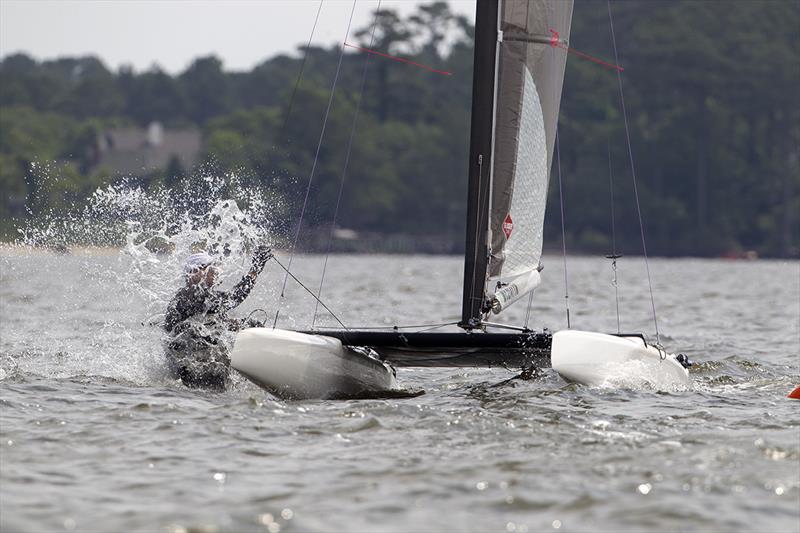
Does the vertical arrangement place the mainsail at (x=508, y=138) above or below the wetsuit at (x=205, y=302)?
above

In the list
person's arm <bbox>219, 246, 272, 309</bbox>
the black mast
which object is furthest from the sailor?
the black mast

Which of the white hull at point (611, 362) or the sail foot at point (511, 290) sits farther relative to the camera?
the sail foot at point (511, 290)

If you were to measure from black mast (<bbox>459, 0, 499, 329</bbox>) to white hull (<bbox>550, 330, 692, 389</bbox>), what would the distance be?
89 centimetres

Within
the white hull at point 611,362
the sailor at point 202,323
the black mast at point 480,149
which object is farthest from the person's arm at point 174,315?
the white hull at point 611,362

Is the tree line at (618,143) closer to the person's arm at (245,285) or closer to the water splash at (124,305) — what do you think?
the water splash at (124,305)

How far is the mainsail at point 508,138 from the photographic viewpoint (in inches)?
434

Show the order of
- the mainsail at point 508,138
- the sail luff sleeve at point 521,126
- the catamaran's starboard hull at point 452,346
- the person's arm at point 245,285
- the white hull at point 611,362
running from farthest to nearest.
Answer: the sail luff sleeve at point 521,126
the mainsail at point 508,138
the person's arm at point 245,285
the catamaran's starboard hull at point 452,346
the white hull at point 611,362

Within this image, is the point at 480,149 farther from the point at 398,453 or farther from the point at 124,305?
the point at 124,305

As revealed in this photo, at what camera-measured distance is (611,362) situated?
10633 mm

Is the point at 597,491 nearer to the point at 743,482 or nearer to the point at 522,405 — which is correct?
the point at 743,482

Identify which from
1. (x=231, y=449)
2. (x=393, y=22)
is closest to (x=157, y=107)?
(x=393, y=22)

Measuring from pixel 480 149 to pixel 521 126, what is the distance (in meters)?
0.50

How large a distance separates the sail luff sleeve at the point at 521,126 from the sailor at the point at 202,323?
199 centimetres

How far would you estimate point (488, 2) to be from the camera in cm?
1105
